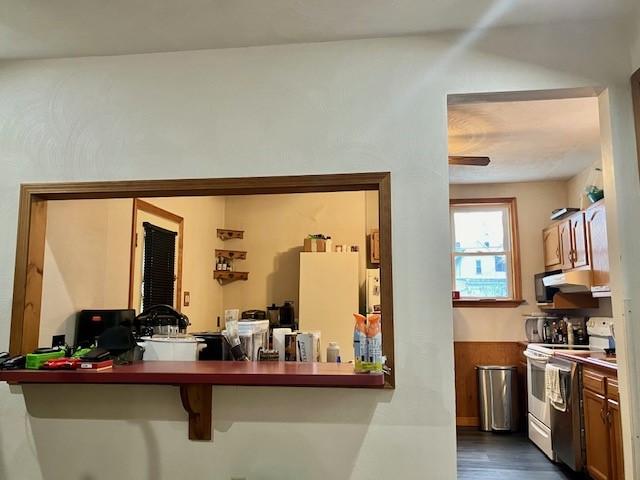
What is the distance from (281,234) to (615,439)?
376 cm

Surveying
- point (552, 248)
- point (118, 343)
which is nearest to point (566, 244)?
point (552, 248)

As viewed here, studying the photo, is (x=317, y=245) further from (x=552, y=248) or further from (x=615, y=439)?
(x=615, y=439)

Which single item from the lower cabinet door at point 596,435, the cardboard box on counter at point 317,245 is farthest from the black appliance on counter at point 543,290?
the cardboard box on counter at point 317,245

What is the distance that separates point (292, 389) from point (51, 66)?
6.90ft

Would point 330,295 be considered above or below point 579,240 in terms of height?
below

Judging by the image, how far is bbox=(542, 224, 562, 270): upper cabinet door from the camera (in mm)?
5098

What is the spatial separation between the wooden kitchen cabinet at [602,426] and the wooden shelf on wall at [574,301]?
1237mm

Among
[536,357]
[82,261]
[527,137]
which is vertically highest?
[527,137]

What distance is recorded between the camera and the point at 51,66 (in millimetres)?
2561

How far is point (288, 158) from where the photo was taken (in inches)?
91.6

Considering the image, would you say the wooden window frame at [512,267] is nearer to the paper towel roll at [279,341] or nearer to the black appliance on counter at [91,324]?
the paper towel roll at [279,341]

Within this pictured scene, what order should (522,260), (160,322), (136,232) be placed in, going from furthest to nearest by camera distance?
(522,260), (136,232), (160,322)

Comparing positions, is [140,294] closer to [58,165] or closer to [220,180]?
[58,165]

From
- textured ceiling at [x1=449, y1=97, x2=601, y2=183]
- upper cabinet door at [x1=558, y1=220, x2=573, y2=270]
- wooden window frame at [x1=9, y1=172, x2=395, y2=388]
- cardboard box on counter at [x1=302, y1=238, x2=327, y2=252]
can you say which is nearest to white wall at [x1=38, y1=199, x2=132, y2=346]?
wooden window frame at [x1=9, y1=172, x2=395, y2=388]
